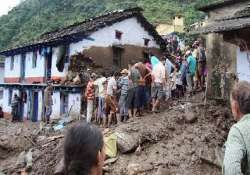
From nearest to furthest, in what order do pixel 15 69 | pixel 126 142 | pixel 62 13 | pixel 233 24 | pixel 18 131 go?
pixel 233 24 < pixel 126 142 < pixel 18 131 < pixel 15 69 < pixel 62 13

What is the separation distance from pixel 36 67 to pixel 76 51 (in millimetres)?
5453

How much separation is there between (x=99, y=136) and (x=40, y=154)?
15.4 metres

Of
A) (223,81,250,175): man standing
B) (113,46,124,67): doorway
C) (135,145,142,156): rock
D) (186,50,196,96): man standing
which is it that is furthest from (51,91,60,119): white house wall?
(223,81,250,175): man standing

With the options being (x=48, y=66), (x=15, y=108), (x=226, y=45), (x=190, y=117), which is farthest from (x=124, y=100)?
(x=15, y=108)

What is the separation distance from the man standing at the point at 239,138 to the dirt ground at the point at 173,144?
30.2 feet

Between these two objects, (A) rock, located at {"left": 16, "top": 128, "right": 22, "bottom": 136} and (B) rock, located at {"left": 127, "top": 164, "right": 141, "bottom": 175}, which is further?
(A) rock, located at {"left": 16, "top": 128, "right": 22, "bottom": 136}

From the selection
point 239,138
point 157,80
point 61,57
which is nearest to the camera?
point 239,138

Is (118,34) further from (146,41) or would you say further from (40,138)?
(40,138)

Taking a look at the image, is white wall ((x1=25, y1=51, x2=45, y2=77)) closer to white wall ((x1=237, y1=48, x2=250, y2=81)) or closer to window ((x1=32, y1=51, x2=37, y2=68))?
window ((x1=32, y1=51, x2=37, y2=68))

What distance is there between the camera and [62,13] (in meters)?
59.2

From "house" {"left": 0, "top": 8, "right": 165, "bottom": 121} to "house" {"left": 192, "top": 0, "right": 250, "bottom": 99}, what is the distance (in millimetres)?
8565

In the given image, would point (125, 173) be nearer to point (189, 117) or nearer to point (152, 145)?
point (152, 145)

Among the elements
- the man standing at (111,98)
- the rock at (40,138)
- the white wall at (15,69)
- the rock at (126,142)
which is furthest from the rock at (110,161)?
the white wall at (15,69)

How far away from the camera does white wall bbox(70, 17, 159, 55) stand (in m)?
25.6
